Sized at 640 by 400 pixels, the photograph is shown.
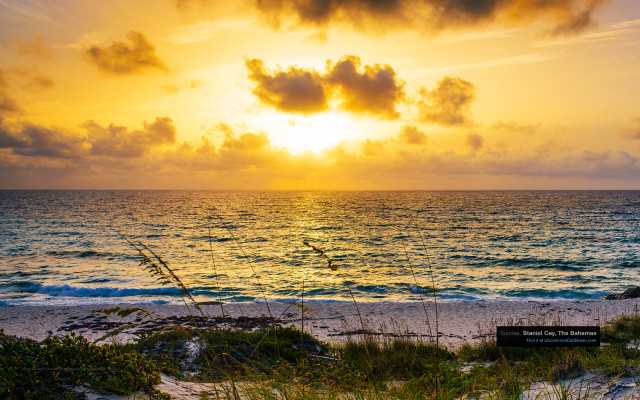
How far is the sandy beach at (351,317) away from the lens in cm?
1460

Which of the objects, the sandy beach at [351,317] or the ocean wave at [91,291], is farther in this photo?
the ocean wave at [91,291]

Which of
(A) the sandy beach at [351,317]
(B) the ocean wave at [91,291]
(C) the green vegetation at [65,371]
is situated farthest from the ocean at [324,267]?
(C) the green vegetation at [65,371]

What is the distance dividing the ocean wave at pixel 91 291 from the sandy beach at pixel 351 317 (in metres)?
3.77

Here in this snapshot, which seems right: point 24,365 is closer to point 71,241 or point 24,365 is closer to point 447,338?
point 447,338

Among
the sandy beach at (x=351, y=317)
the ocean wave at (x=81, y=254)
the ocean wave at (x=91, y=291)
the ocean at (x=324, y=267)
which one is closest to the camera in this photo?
the sandy beach at (x=351, y=317)

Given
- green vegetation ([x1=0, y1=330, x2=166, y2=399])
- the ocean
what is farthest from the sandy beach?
green vegetation ([x1=0, y1=330, x2=166, y2=399])

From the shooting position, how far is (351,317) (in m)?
17.2

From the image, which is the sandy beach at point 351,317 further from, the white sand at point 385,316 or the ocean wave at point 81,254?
the ocean wave at point 81,254

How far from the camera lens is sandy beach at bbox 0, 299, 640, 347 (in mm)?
14602

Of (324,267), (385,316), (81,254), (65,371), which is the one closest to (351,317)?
(385,316)

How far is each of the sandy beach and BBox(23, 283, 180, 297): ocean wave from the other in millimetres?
3774

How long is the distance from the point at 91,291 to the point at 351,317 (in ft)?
56.0

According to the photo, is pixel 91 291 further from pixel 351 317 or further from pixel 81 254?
pixel 351 317

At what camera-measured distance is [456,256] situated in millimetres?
35688
